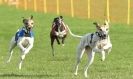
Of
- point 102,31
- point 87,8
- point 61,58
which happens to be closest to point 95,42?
point 102,31

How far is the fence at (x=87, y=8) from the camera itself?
4153cm

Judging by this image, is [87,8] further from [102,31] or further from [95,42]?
[102,31]

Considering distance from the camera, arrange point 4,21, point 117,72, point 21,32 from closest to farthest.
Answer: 1. point 117,72
2. point 21,32
3. point 4,21

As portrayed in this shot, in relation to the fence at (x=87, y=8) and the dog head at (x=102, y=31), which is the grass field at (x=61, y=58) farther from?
the fence at (x=87, y=8)

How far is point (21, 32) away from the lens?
16672 mm

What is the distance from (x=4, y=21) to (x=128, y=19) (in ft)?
29.0

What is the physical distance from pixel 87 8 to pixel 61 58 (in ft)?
76.8

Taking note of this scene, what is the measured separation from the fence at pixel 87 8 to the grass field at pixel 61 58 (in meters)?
2.48

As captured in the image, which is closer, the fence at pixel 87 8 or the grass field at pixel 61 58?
the grass field at pixel 61 58

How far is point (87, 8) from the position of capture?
1725 inches

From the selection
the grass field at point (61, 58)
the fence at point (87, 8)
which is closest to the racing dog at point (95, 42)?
the grass field at point (61, 58)

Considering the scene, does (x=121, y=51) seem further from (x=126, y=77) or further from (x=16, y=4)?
(x=16, y=4)

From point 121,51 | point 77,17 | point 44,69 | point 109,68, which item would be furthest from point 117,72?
point 77,17

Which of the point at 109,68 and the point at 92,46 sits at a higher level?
the point at 92,46
